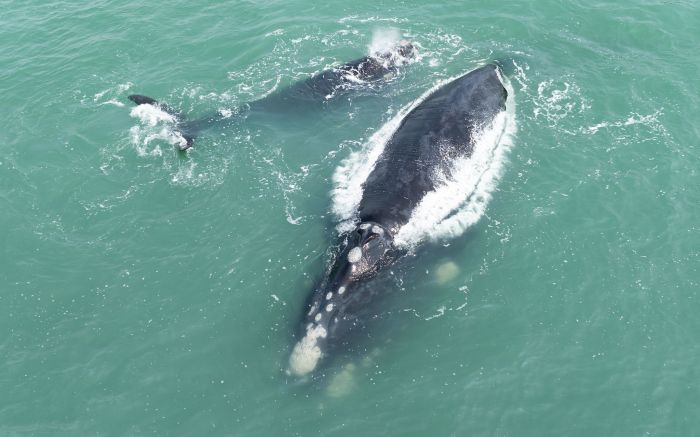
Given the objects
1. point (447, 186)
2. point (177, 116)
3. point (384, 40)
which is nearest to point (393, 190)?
point (447, 186)

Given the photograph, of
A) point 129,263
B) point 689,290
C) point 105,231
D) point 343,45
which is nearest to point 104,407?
point 129,263

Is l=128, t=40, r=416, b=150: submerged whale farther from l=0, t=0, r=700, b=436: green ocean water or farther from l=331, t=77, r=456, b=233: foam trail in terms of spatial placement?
l=331, t=77, r=456, b=233: foam trail

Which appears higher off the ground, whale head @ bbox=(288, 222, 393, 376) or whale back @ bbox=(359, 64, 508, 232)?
whale back @ bbox=(359, 64, 508, 232)

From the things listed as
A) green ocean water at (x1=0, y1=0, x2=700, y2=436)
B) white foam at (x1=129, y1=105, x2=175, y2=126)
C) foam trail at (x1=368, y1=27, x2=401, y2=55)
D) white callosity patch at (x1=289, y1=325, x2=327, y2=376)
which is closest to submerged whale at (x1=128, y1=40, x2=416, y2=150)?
white foam at (x1=129, y1=105, x2=175, y2=126)

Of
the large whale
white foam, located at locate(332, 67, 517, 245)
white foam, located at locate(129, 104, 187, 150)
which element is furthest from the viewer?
white foam, located at locate(129, 104, 187, 150)

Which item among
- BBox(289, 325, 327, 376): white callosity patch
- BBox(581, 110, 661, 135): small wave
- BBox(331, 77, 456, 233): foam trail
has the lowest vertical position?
BBox(289, 325, 327, 376): white callosity patch

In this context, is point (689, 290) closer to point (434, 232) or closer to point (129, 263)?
point (434, 232)
